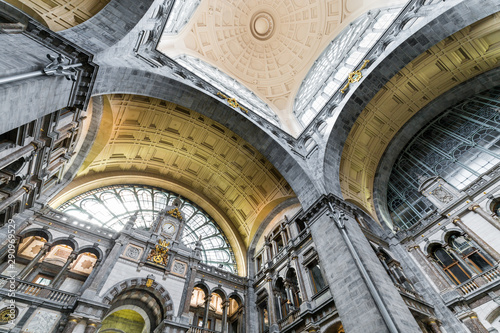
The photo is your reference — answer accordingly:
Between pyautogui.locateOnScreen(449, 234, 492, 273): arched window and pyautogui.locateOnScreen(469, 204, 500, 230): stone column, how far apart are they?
1.23 meters

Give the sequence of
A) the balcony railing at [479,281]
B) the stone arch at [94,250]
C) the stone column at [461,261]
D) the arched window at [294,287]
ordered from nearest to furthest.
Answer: the balcony railing at [479,281], the stone column at [461,261], the stone arch at [94,250], the arched window at [294,287]

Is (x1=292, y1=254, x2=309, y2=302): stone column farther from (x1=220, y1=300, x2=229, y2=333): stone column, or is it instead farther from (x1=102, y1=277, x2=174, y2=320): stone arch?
(x1=102, y1=277, x2=174, y2=320): stone arch

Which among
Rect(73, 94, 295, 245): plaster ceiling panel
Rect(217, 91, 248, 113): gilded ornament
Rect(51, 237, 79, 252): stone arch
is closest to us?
Rect(51, 237, 79, 252): stone arch

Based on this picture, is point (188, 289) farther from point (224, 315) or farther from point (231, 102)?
point (231, 102)

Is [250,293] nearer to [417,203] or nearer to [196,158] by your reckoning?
[196,158]

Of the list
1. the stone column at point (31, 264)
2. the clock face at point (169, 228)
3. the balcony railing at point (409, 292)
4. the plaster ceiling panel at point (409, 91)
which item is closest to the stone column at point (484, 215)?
the balcony railing at point (409, 292)

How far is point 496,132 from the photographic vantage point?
1219 centimetres

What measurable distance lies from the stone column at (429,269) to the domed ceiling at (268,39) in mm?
11525

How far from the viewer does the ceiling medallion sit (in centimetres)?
2472

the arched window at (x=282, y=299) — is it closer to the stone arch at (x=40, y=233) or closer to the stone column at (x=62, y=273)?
the stone column at (x=62, y=273)

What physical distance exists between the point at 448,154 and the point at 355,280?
10820 millimetres

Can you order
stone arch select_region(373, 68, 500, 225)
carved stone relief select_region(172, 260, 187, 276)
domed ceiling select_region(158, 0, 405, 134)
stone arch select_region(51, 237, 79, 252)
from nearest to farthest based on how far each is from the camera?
stone arch select_region(51, 237, 79, 252) → carved stone relief select_region(172, 260, 187, 276) → stone arch select_region(373, 68, 500, 225) → domed ceiling select_region(158, 0, 405, 134)

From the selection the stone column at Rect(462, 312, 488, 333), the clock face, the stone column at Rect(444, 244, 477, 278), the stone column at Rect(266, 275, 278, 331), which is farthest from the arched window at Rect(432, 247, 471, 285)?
the clock face

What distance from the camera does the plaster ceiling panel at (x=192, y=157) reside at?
1511 cm
